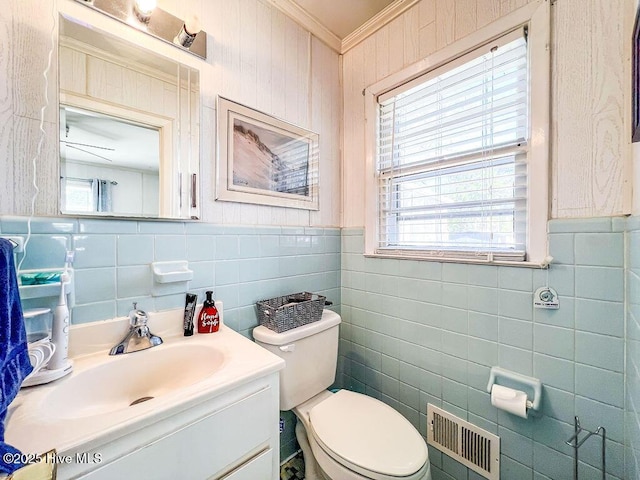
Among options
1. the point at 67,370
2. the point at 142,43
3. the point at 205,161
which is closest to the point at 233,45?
the point at 142,43

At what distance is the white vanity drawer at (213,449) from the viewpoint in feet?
1.88

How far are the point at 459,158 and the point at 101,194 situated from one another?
1456 millimetres

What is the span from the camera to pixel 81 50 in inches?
35.0

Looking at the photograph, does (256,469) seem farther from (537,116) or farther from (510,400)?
(537,116)

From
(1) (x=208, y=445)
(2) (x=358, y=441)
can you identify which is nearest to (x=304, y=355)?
(2) (x=358, y=441)

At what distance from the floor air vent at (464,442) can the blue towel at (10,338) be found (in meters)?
1.50

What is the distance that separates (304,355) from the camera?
1.24 m

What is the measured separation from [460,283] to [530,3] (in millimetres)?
1136

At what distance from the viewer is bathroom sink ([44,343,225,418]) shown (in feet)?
2.40

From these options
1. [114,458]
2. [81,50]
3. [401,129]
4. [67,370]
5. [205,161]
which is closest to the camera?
[114,458]

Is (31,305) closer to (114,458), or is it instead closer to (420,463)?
(114,458)

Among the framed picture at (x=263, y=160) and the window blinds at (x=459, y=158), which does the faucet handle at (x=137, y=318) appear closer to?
the framed picture at (x=263, y=160)

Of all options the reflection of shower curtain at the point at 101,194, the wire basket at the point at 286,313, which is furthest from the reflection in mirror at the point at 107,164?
the wire basket at the point at 286,313

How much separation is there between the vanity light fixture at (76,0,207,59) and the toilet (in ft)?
4.09
